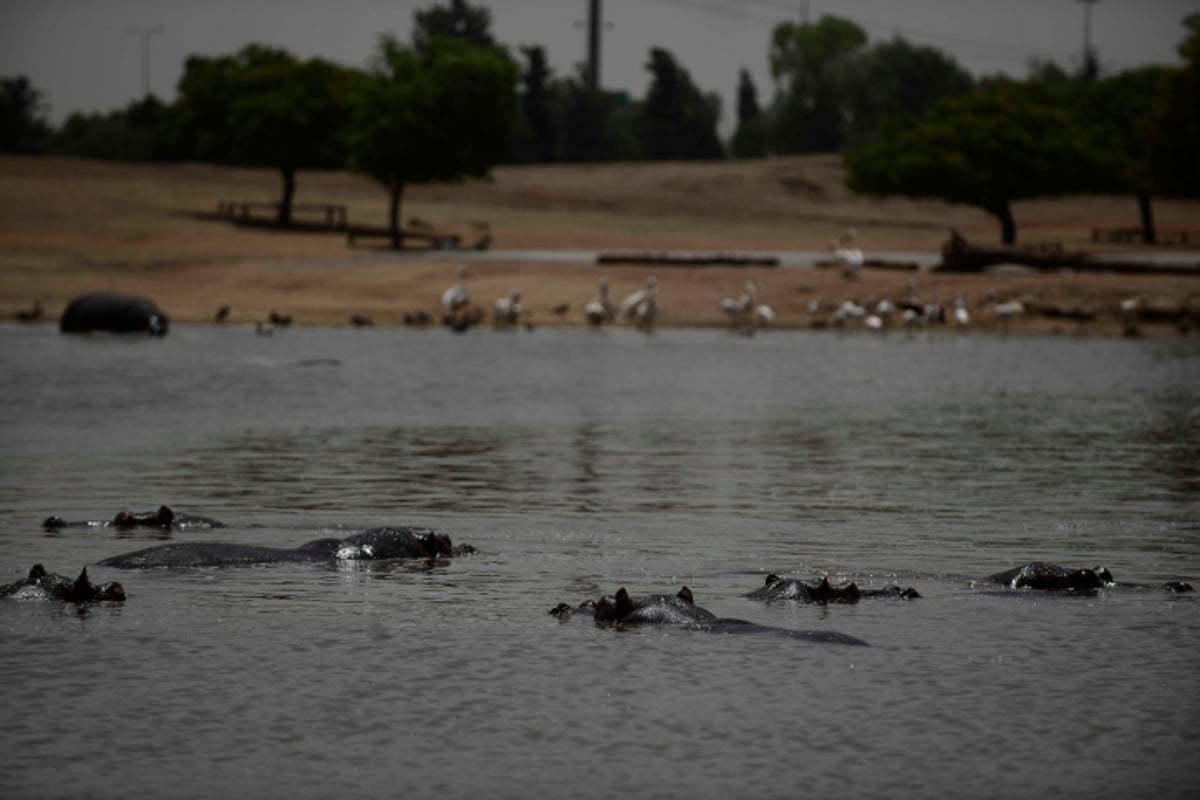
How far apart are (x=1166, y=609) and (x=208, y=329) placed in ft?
126

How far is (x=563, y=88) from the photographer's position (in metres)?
154

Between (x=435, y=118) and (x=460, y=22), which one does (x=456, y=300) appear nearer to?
(x=435, y=118)

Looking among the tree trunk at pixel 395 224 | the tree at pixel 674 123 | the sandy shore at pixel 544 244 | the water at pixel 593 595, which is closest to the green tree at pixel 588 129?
the tree at pixel 674 123

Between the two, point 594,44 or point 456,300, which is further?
point 594,44

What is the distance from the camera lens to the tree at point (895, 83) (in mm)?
152000

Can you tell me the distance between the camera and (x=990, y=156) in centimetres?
7081

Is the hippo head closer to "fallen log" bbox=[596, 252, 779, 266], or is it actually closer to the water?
the water

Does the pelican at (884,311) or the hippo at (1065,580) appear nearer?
the hippo at (1065,580)

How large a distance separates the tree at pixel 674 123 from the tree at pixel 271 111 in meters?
56.3

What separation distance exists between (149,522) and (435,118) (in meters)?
57.5

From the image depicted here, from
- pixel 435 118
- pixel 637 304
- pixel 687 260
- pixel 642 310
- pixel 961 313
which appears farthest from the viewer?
pixel 435 118

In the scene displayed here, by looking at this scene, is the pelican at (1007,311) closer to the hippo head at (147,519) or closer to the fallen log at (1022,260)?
the fallen log at (1022,260)

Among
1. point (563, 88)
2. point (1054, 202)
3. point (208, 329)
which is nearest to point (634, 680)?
point (208, 329)

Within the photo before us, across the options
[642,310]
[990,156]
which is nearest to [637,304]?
[642,310]
